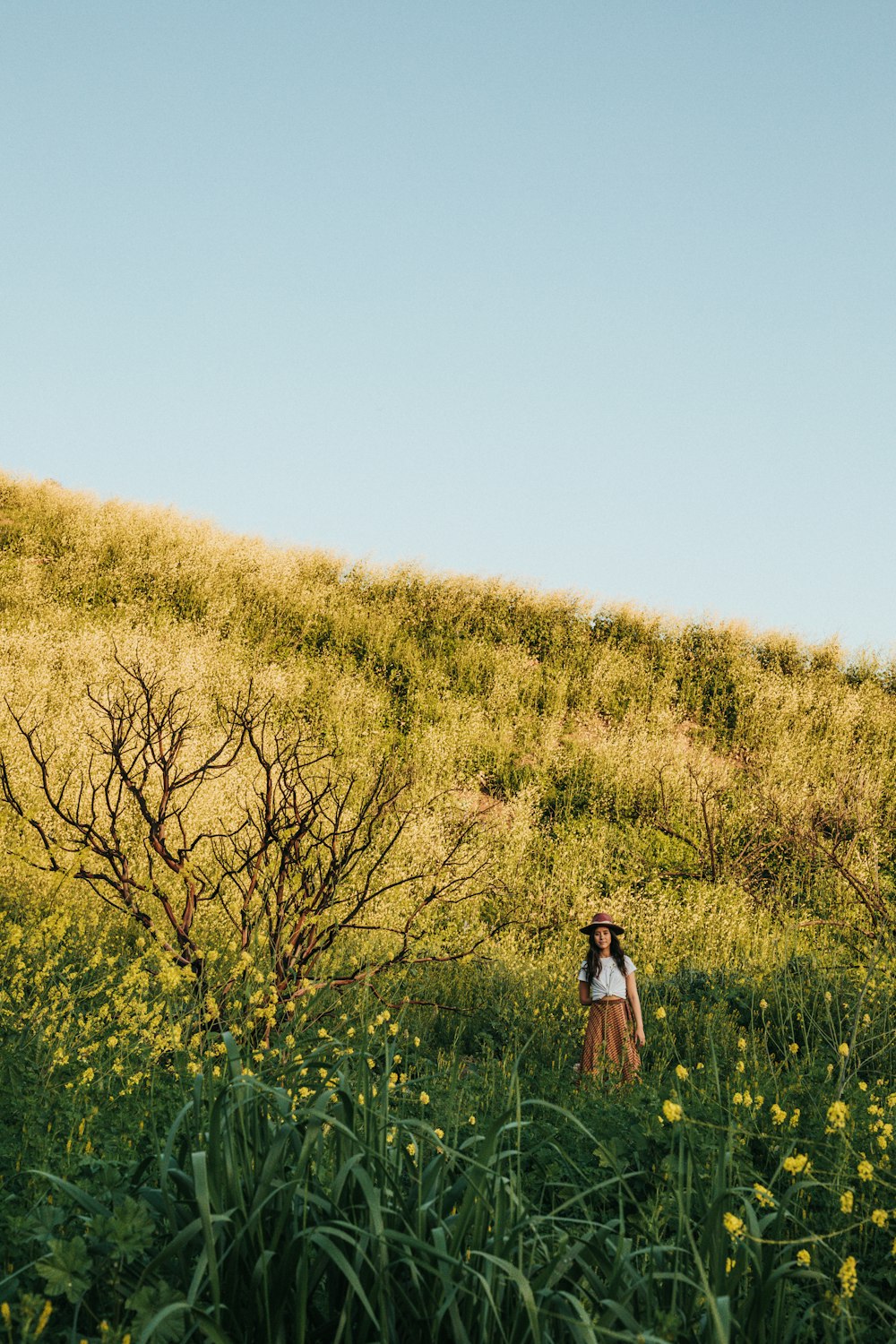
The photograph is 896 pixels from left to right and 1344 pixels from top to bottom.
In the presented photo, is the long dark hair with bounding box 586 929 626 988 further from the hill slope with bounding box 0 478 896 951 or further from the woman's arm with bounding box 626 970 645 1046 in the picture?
the hill slope with bounding box 0 478 896 951

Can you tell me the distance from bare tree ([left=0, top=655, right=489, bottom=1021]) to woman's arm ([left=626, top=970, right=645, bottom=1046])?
50.8 inches

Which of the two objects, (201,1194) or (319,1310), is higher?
(201,1194)

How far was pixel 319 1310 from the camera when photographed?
2146 millimetres

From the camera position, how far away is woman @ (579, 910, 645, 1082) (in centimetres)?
664

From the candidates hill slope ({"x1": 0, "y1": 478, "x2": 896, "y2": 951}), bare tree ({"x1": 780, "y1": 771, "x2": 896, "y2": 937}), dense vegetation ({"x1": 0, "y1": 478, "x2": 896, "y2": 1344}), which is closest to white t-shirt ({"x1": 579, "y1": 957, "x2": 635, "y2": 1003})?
dense vegetation ({"x1": 0, "y1": 478, "x2": 896, "y2": 1344})

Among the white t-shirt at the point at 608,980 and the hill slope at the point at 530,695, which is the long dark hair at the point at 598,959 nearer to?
the white t-shirt at the point at 608,980

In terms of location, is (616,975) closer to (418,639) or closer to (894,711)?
(418,639)

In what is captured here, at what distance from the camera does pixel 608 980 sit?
694 centimetres

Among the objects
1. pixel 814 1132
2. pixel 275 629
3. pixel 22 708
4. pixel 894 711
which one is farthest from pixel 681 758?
pixel 814 1132

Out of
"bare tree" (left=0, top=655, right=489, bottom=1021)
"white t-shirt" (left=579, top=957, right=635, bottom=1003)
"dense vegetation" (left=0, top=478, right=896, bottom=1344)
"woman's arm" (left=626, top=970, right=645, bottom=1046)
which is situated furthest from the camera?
"white t-shirt" (left=579, top=957, right=635, bottom=1003)

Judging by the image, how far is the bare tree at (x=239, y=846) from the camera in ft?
19.7

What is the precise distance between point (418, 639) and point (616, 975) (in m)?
12.4

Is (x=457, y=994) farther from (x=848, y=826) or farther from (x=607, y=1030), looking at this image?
(x=848, y=826)

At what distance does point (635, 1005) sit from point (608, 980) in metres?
0.38
